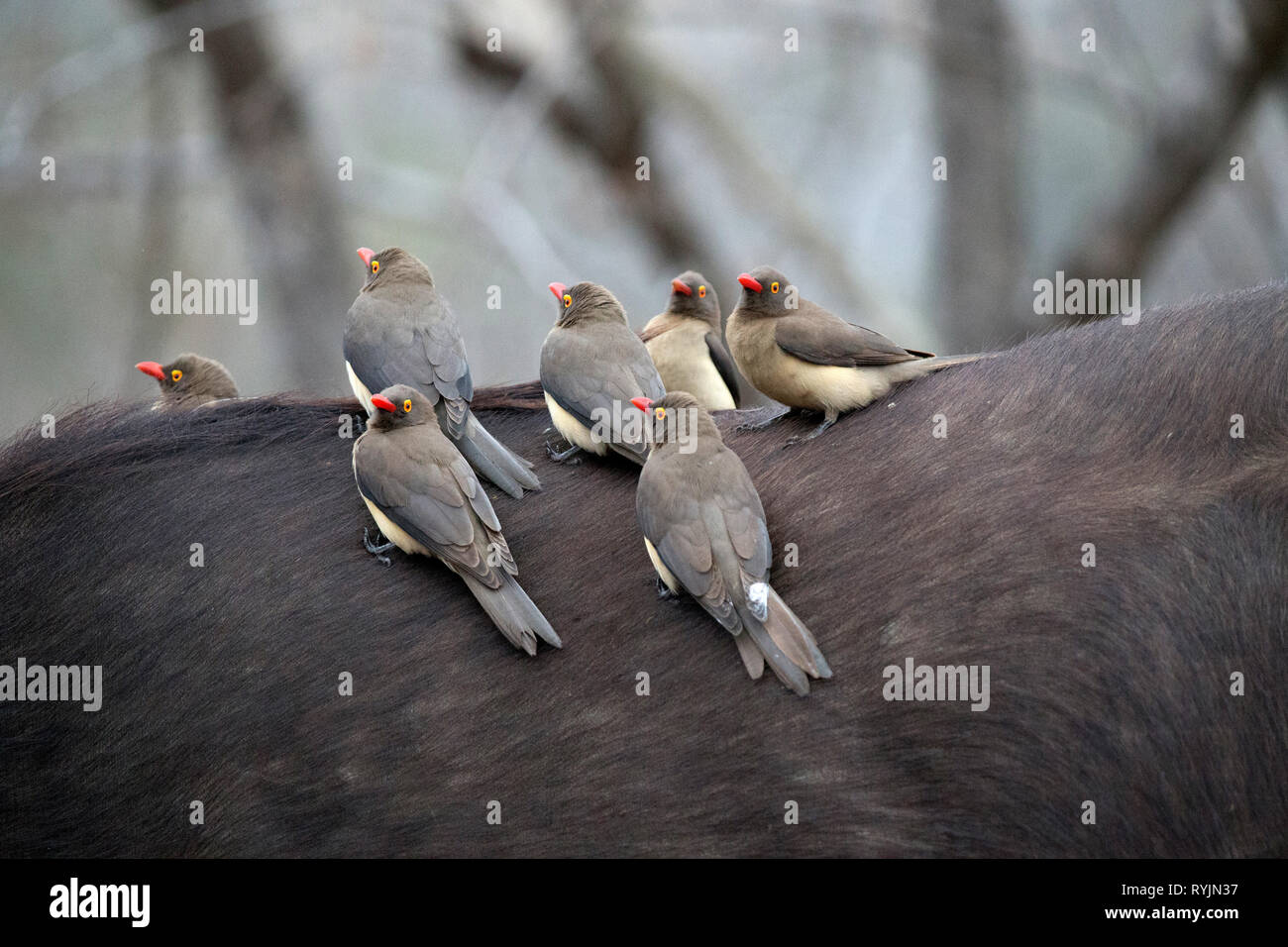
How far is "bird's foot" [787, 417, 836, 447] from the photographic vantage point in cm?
330

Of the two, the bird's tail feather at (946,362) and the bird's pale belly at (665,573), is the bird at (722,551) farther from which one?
the bird's tail feather at (946,362)

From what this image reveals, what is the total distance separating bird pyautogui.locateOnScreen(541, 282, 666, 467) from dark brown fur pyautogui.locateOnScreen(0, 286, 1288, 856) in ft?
0.36

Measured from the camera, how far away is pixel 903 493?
10.00 feet

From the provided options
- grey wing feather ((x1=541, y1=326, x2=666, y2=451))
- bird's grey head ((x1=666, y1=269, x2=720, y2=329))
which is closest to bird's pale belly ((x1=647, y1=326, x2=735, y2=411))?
bird's grey head ((x1=666, y1=269, x2=720, y2=329))

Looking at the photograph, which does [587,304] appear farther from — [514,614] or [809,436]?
[514,614]

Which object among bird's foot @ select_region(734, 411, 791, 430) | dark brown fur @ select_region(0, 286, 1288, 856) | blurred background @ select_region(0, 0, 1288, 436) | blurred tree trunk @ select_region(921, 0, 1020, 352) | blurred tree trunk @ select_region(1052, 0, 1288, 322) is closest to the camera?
dark brown fur @ select_region(0, 286, 1288, 856)

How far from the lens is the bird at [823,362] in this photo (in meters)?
3.33

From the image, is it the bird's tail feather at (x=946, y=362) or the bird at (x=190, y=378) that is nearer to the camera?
the bird's tail feather at (x=946, y=362)

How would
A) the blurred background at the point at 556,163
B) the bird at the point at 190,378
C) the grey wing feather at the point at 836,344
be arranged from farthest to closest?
1. the blurred background at the point at 556,163
2. the bird at the point at 190,378
3. the grey wing feather at the point at 836,344

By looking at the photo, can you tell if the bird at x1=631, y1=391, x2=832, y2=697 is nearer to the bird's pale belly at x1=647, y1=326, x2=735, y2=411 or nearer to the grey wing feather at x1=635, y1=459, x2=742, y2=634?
the grey wing feather at x1=635, y1=459, x2=742, y2=634

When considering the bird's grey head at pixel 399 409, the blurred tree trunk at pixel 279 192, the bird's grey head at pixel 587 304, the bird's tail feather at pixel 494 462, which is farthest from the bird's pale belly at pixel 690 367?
the blurred tree trunk at pixel 279 192

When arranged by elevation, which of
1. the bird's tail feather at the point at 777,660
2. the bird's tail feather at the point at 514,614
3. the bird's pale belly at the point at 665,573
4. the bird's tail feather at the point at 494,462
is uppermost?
the bird's tail feather at the point at 494,462

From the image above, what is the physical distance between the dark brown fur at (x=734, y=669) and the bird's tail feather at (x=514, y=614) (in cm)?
6
